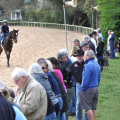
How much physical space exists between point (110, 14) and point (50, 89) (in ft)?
61.1

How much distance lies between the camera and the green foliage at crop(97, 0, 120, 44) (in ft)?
75.9

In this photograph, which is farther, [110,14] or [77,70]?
[110,14]

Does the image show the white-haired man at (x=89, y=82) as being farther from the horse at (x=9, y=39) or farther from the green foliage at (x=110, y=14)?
the green foliage at (x=110, y=14)

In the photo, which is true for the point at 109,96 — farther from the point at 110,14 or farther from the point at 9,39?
the point at 110,14

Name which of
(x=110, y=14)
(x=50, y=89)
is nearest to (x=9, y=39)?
(x=110, y=14)

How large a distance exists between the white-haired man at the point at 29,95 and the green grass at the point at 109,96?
3.53 m

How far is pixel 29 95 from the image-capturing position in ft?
17.4

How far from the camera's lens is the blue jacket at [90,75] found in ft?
24.4

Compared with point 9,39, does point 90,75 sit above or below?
above

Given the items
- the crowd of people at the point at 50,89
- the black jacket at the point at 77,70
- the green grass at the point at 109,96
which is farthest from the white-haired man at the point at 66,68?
the green grass at the point at 109,96

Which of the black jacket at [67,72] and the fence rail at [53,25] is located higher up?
the black jacket at [67,72]

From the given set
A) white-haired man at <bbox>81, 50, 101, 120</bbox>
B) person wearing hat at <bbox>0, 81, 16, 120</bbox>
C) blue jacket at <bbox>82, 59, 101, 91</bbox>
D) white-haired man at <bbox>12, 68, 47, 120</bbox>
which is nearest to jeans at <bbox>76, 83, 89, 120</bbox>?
white-haired man at <bbox>81, 50, 101, 120</bbox>

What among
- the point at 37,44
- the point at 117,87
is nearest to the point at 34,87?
the point at 117,87

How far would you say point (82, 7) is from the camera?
51.9 m
